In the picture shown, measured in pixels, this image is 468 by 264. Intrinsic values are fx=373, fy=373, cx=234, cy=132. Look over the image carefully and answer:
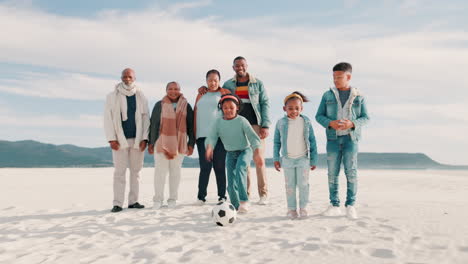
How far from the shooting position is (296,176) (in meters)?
5.19

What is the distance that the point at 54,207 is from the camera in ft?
24.2

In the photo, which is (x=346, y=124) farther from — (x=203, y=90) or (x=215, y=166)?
(x=203, y=90)

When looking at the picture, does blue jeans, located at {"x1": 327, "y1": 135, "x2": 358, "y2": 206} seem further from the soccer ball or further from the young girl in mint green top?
the soccer ball

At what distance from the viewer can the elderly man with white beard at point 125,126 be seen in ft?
20.5

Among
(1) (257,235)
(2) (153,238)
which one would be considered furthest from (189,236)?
(1) (257,235)

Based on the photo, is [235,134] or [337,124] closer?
[337,124]

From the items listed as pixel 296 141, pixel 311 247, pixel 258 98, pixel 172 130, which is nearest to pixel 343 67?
pixel 296 141

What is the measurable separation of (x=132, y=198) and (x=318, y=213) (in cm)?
321

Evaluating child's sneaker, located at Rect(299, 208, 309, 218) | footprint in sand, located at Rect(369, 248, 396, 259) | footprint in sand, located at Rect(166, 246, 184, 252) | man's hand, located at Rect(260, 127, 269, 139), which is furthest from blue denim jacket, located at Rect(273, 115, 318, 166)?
footprint in sand, located at Rect(166, 246, 184, 252)

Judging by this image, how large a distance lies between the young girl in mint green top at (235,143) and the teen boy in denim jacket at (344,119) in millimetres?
1073

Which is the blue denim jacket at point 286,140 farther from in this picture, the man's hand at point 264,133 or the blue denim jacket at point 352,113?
the man's hand at point 264,133

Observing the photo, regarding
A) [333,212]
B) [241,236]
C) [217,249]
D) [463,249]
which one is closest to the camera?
[463,249]

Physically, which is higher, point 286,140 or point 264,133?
point 264,133

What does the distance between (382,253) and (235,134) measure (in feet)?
8.72
